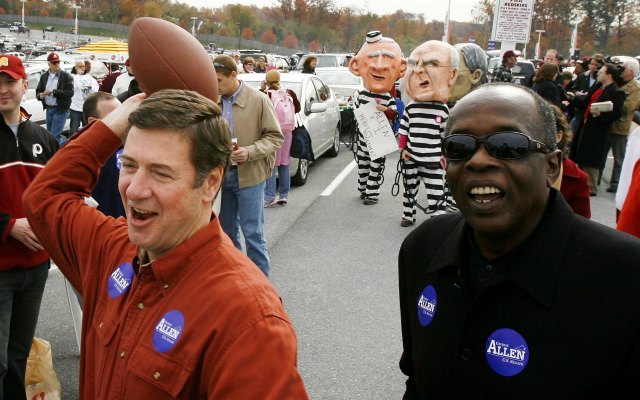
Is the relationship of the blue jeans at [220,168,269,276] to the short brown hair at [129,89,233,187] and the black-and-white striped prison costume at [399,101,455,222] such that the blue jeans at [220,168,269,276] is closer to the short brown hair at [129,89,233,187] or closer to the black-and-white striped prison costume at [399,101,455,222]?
the black-and-white striped prison costume at [399,101,455,222]

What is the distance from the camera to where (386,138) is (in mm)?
7844

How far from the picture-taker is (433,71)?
678cm

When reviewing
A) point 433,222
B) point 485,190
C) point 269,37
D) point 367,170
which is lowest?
point 367,170

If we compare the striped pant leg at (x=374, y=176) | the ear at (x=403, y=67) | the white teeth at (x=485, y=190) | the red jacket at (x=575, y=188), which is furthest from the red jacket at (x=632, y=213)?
the striped pant leg at (x=374, y=176)

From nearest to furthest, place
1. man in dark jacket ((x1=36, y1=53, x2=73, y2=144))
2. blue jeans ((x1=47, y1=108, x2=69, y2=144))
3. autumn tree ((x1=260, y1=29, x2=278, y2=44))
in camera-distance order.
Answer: man in dark jacket ((x1=36, y1=53, x2=73, y2=144)) < blue jeans ((x1=47, y1=108, x2=69, y2=144)) < autumn tree ((x1=260, y1=29, x2=278, y2=44))

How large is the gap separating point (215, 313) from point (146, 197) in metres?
0.37

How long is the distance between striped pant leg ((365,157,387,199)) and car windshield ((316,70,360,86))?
7.77 meters

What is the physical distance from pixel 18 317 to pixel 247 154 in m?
2.22

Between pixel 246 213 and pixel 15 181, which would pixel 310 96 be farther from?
pixel 15 181

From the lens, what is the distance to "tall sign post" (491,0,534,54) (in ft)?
48.0

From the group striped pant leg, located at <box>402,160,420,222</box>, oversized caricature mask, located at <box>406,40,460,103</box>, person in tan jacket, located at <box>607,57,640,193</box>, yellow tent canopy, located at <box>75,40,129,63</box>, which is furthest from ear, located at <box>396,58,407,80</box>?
yellow tent canopy, located at <box>75,40,129,63</box>

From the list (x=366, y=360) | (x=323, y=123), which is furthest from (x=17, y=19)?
(x=366, y=360)

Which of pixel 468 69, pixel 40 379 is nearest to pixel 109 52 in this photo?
pixel 468 69

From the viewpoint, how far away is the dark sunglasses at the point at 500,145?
150cm
